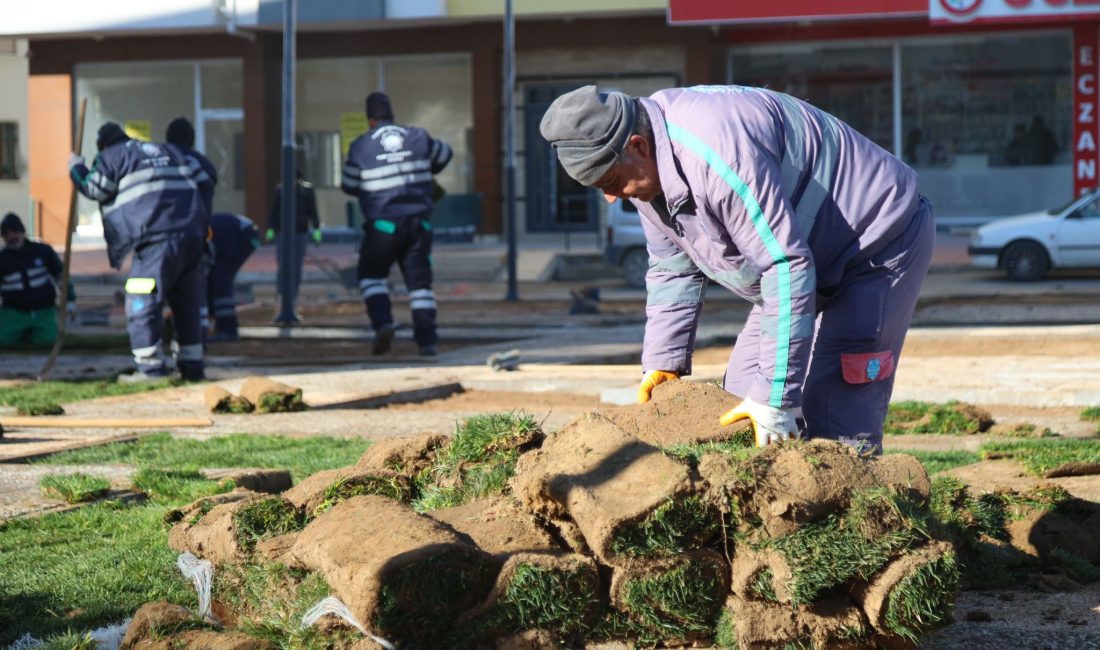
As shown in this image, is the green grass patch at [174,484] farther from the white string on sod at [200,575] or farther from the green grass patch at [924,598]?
the green grass patch at [924,598]

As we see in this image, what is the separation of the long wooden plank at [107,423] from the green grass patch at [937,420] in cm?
412

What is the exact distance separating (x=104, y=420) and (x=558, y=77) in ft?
65.7

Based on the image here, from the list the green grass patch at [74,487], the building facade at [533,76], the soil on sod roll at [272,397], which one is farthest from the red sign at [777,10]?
the green grass patch at [74,487]

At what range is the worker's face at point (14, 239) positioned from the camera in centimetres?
1381

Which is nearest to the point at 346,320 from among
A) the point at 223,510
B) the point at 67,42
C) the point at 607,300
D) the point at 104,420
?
the point at 607,300

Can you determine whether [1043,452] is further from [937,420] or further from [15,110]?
[15,110]

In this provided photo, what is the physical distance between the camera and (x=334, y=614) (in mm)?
3877

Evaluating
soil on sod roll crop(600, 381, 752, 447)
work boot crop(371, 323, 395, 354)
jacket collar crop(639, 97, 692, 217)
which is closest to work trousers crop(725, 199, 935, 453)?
soil on sod roll crop(600, 381, 752, 447)

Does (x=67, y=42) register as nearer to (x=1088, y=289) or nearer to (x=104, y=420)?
(x=1088, y=289)

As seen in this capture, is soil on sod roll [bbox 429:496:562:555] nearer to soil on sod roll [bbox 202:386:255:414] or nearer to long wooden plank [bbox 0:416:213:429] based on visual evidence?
long wooden plank [bbox 0:416:213:429]

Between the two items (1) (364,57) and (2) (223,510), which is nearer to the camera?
(2) (223,510)

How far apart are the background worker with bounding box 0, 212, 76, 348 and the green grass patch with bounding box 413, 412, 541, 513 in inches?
399

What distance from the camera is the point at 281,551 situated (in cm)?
432

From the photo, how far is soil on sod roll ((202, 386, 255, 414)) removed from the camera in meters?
9.45
